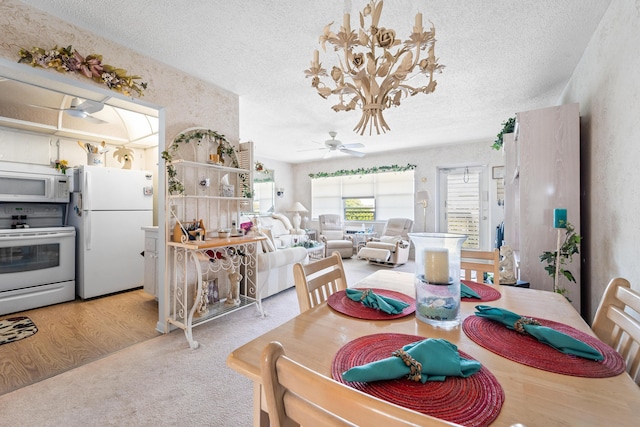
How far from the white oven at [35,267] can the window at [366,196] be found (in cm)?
542

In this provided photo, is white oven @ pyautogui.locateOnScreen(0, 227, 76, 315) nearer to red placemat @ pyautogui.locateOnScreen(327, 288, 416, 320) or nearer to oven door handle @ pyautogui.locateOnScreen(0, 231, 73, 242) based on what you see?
oven door handle @ pyautogui.locateOnScreen(0, 231, 73, 242)

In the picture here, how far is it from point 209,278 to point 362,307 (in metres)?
2.28

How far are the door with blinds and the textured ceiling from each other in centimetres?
237

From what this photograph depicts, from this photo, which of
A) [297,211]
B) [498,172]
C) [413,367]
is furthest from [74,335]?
[498,172]

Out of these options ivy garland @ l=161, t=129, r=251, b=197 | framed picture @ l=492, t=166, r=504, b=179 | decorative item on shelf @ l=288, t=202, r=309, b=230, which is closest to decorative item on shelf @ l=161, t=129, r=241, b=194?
ivy garland @ l=161, t=129, r=251, b=197

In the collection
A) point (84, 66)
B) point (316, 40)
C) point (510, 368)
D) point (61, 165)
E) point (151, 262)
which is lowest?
point (151, 262)

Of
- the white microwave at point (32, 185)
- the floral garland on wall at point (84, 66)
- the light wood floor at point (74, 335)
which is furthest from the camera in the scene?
the white microwave at point (32, 185)

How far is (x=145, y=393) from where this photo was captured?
5.84 feet

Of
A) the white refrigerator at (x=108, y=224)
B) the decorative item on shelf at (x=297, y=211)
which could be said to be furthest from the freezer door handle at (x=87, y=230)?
the decorative item on shelf at (x=297, y=211)

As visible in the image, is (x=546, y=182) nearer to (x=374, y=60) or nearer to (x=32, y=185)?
(x=374, y=60)

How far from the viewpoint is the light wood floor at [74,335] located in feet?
6.68

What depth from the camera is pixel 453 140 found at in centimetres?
548

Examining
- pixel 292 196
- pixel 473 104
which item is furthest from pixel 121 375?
pixel 292 196

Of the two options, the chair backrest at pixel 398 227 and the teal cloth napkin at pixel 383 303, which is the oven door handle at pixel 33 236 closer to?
the teal cloth napkin at pixel 383 303
